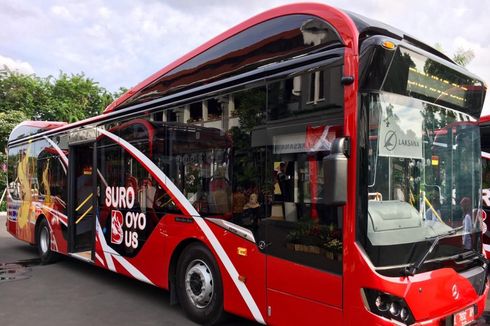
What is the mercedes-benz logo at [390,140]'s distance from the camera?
3416 millimetres

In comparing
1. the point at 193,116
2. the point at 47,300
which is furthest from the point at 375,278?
the point at 47,300

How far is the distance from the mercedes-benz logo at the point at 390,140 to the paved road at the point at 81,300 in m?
2.89

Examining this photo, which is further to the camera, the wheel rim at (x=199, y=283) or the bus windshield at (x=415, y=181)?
the wheel rim at (x=199, y=283)

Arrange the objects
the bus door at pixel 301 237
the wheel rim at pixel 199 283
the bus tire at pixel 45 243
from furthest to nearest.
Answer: the bus tire at pixel 45 243
the wheel rim at pixel 199 283
the bus door at pixel 301 237

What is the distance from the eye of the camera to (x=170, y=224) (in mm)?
5461

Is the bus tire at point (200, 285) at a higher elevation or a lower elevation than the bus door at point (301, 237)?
lower

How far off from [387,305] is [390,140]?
4.15 ft

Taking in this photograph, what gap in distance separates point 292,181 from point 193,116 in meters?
1.85

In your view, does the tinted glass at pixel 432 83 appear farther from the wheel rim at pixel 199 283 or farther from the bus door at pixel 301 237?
the wheel rim at pixel 199 283

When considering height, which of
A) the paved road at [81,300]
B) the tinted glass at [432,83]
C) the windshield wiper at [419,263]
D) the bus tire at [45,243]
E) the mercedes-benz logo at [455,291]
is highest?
the tinted glass at [432,83]

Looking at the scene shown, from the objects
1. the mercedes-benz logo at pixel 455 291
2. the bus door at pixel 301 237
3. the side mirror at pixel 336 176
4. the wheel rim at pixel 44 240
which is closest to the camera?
the side mirror at pixel 336 176

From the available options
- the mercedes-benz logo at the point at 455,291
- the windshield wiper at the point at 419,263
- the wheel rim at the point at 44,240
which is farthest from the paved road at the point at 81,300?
the windshield wiper at the point at 419,263

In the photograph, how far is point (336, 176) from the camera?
3.15m

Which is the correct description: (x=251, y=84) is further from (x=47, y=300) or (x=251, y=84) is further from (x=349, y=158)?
(x=47, y=300)
